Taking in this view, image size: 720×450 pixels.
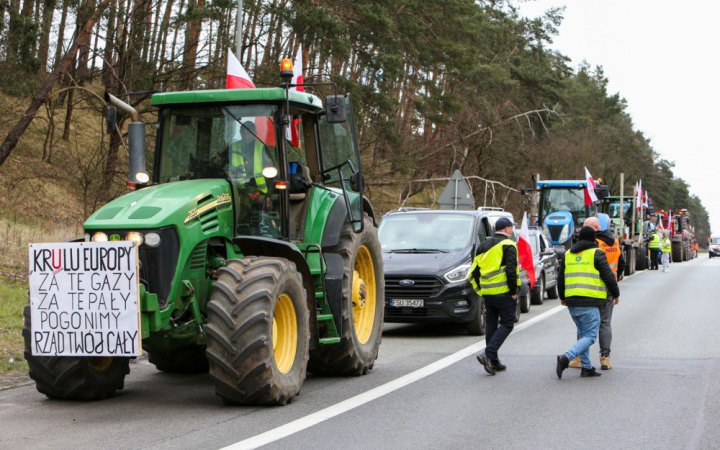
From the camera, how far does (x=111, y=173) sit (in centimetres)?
2439

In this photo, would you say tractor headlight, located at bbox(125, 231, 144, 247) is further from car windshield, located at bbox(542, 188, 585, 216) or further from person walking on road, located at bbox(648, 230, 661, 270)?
person walking on road, located at bbox(648, 230, 661, 270)

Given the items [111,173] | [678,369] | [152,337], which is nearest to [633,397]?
[678,369]

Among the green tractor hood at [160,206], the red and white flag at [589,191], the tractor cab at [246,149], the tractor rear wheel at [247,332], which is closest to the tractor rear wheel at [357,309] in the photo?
the tractor cab at [246,149]

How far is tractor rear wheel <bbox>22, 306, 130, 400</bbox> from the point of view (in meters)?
9.09

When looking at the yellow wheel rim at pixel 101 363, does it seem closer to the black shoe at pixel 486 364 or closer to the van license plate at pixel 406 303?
the black shoe at pixel 486 364

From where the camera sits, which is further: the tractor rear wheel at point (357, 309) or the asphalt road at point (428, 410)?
the tractor rear wheel at point (357, 309)

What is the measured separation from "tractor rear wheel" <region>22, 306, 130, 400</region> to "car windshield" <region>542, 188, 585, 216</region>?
25701 mm

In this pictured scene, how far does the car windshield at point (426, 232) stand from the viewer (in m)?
16.8

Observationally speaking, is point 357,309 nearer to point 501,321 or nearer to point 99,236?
point 501,321

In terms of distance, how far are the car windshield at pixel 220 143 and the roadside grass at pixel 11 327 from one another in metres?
3.05

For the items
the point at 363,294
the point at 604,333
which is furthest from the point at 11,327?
the point at 604,333

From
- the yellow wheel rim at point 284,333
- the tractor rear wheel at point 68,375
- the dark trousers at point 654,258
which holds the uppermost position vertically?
the yellow wheel rim at point 284,333

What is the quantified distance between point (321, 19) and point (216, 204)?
21.8 meters

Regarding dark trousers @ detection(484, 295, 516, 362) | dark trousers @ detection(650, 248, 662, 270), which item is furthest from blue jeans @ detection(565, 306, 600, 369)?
dark trousers @ detection(650, 248, 662, 270)
